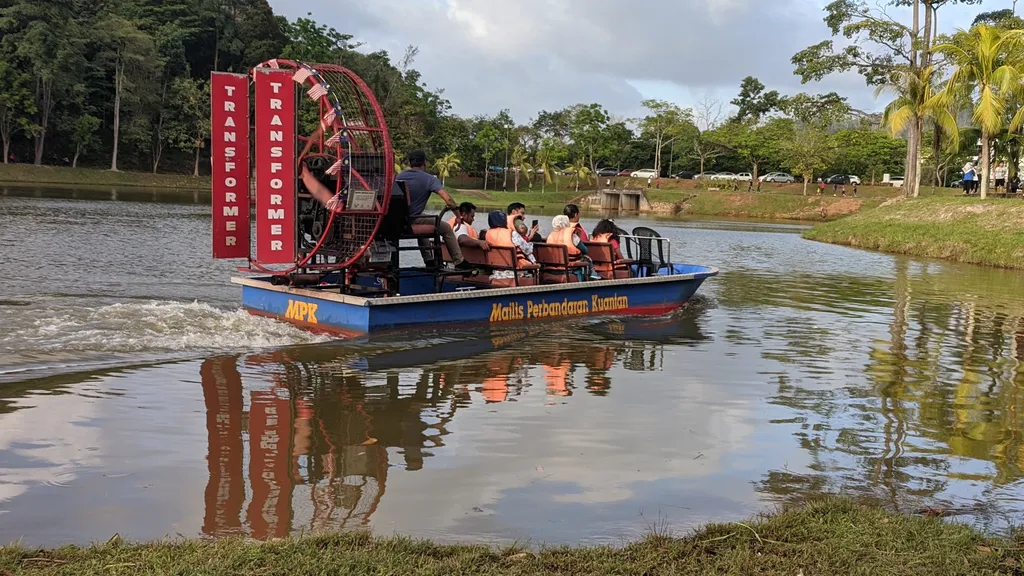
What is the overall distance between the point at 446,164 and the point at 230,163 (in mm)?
62292

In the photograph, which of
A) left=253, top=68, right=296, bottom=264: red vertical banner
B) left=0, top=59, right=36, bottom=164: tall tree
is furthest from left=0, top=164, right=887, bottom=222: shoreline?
left=253, top=68, right=296, bottom=264: red vertical banner

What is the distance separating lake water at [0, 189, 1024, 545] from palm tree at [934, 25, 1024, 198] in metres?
18.6

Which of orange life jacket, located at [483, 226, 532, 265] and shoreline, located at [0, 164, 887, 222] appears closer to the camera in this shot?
orange life jacket, located at [483, 226, 532, 265]

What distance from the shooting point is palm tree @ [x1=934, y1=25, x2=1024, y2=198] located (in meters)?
28.6

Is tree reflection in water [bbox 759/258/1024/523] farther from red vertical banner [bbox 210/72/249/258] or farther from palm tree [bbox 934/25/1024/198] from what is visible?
palm tree [bbox 934/25/1024/198]

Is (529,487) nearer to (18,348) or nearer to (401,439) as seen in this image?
(401,439)

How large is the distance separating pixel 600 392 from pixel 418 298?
9.60ft

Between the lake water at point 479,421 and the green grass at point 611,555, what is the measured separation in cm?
40

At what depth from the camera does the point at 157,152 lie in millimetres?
63281

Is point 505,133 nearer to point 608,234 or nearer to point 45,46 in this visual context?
point 45,46

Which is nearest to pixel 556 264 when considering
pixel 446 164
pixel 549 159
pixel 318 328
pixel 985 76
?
pixel 318 328

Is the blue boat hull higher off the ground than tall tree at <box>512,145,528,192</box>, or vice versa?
tall tree at <box>512,145,528,192</box>

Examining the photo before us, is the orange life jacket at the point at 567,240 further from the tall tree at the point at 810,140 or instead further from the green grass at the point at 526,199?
the tall tree at the point at 810,140

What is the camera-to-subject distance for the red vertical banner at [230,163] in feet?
34.0
